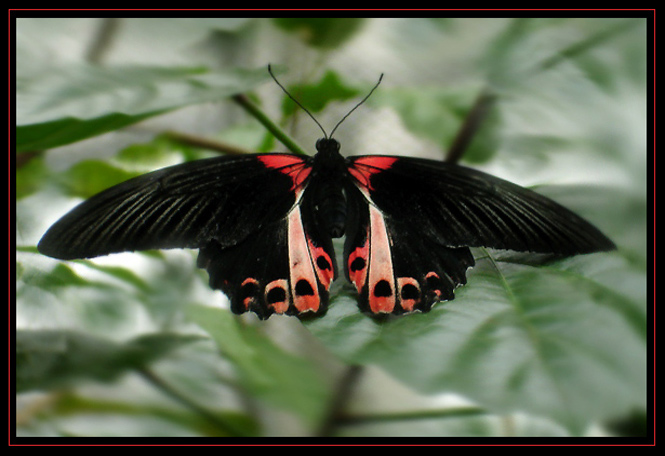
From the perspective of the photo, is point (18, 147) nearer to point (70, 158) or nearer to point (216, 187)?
point (216, 187)


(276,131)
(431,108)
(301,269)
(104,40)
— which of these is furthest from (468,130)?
(104,40)

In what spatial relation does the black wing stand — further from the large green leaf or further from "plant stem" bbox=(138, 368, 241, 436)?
"plant stem" bbox=(138, 368, 241, 436)

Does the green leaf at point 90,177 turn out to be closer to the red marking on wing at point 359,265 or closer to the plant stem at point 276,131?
the plant stem at point 276,131

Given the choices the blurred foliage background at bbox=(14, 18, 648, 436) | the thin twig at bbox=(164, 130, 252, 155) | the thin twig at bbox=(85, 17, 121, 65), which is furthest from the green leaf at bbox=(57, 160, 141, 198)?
the thin twig at bbox=(85, 17, 121, 65)

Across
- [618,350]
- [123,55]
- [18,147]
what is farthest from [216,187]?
[123,55]

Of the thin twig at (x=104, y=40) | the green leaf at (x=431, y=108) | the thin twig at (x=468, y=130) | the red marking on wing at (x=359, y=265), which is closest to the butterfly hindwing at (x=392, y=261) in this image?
the red marking on wing at (x=359, y=265)
